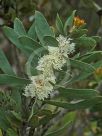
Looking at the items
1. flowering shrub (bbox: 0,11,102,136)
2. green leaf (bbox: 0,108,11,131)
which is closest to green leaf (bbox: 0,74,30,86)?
flowering shrub (bbox: 0,11,102,136)

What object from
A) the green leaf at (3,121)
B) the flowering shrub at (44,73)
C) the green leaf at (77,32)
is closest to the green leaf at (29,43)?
the flowering shrub at (44,73)

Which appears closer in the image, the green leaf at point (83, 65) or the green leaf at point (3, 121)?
the green leaf at point (83, 65)

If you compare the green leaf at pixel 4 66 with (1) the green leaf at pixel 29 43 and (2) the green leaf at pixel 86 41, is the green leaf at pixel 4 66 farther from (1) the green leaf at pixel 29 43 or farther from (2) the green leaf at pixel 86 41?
(2) the green leaf at pixel 86 41

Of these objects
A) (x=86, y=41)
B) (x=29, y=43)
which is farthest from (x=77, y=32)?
(x=29, y=43)

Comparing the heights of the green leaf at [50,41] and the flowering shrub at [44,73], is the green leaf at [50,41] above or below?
above

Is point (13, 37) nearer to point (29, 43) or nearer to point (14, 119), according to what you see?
point (29, 43)

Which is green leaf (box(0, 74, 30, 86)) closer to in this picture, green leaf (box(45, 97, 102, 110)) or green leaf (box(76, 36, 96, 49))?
green leaf (box(45, 97, 102, 110))

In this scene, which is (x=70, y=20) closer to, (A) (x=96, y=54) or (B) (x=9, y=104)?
(A) (x=96, y=54)

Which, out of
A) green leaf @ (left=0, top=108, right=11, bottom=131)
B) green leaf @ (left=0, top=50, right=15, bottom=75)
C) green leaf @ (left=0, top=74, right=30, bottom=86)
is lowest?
green leaf @ (left=0, top=108, right=11, bottom=131)
